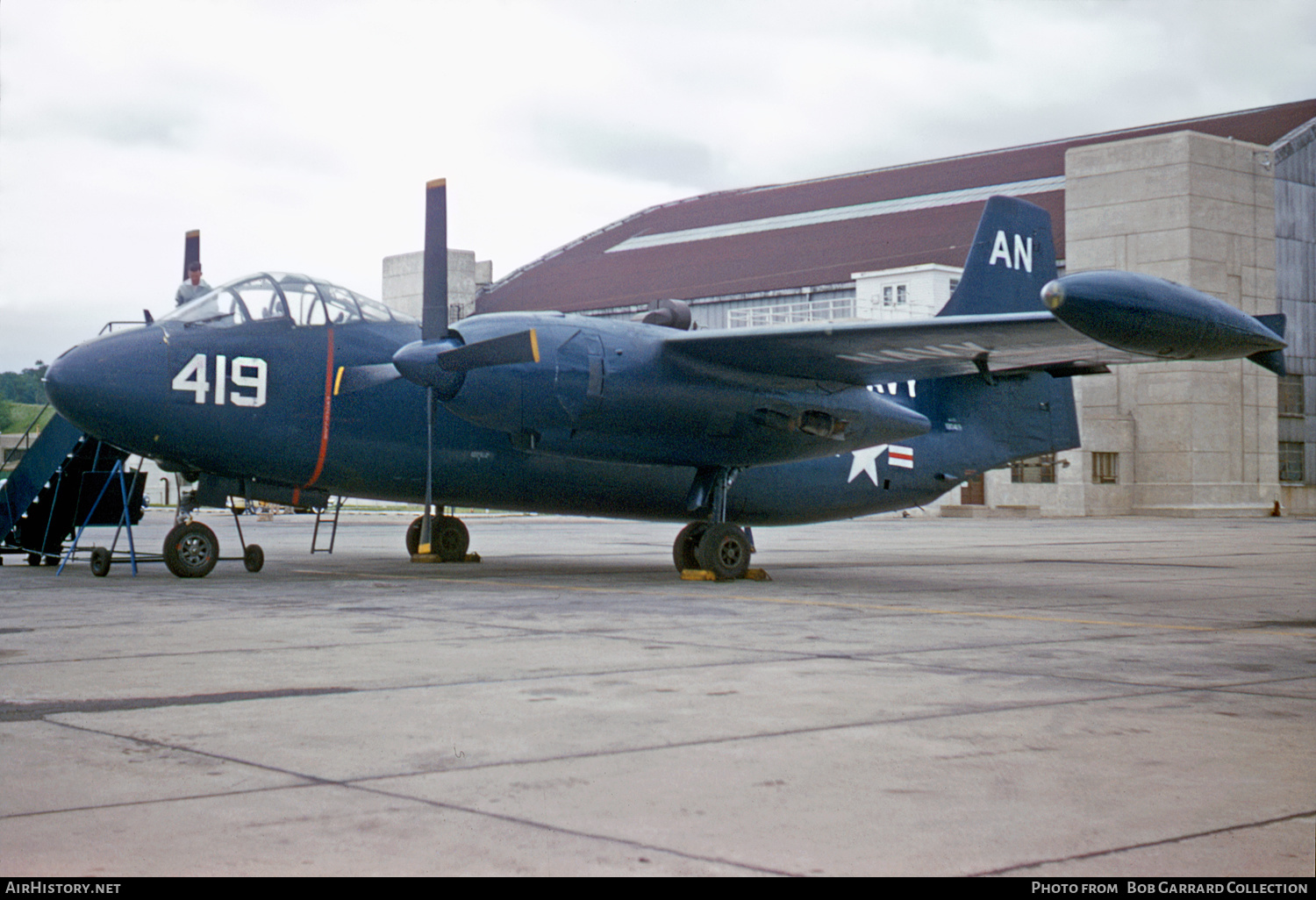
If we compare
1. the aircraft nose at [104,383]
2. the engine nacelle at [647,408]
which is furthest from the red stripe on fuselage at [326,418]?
the aircraft nose at [104,383]

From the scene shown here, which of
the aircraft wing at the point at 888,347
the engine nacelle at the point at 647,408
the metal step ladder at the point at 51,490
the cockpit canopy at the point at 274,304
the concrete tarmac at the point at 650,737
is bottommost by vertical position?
the concrete tarmac at the point at 650,737

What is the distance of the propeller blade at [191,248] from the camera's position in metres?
18.6

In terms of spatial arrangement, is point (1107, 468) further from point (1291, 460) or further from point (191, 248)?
point (191, 248)

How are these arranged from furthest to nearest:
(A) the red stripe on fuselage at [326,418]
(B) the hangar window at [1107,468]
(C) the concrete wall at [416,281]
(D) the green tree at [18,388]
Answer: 1. (D) the green tree at [18,388]
2. (C) the concrete wall at [416,281]
3. (B) the hangar window at [1107,468]
4. (A) the red stripe on fuselage at [326,418]

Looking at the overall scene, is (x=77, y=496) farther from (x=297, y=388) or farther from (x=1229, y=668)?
(x=1229, y=668)

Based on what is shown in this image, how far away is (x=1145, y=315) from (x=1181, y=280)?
4848 centimetres

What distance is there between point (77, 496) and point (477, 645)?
11.7 m

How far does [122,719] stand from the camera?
5.88 m

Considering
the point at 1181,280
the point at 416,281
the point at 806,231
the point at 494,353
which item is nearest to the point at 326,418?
the point at 494,353

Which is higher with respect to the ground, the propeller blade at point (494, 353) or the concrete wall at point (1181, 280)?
the concrete wall at point (1181, 280)

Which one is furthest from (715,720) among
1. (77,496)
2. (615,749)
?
(77,496)

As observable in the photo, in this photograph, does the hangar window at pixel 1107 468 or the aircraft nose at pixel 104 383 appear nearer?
the aircraft nose at pixel 104 383

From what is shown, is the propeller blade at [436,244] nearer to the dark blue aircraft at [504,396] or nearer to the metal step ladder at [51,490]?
the dark blue aircraft at [504,396]

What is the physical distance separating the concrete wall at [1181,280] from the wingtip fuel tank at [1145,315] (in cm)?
4711
